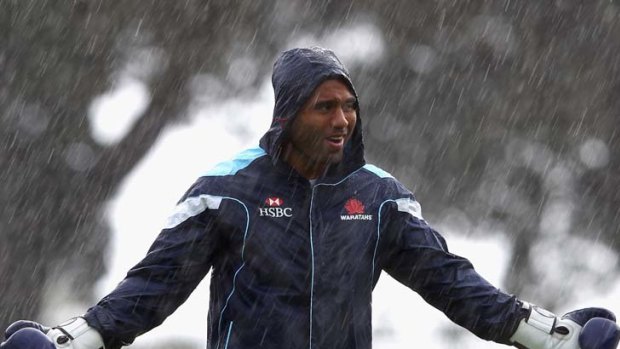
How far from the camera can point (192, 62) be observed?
58.0 ft

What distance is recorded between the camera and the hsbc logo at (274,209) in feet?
21.4

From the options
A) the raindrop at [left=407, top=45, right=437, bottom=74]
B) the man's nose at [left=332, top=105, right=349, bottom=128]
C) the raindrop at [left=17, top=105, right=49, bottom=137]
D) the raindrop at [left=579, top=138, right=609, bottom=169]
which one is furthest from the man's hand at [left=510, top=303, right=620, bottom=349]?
the raindrop at [left=579, top=138, right=609, bottom=169]

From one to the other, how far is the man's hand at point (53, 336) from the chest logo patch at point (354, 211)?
3.37 feet

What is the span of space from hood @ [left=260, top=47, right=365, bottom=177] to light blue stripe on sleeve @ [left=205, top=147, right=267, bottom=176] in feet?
0.13

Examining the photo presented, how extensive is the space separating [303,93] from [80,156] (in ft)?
35.8

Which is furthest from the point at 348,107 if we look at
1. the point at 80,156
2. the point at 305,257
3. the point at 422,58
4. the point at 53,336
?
the point at 422,58

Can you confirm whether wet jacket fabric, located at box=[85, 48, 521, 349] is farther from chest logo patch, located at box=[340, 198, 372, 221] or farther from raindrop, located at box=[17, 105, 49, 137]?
raindrop, located at box=[17, 105, 49, 137]

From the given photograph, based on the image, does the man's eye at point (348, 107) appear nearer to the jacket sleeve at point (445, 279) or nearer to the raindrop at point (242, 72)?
the jacket sleeve at point (445, 279)

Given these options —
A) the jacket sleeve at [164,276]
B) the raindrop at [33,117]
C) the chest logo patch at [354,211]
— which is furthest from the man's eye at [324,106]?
the raindrop at [33,117]

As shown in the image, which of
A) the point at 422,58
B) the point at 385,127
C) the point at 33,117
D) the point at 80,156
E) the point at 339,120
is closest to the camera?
the point at 339,120

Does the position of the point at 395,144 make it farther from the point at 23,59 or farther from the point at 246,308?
the point at 246,308

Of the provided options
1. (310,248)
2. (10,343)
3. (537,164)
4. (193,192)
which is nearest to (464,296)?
(310,248)

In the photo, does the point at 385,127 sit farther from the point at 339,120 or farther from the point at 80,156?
the point at 339,120

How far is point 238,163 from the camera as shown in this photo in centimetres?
665
